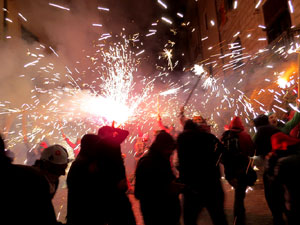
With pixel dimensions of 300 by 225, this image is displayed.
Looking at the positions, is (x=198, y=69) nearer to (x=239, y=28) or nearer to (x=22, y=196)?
(x=239, y=28)

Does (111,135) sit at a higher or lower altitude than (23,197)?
higher

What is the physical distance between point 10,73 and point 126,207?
9091mm

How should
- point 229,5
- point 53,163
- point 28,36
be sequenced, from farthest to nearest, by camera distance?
point 28,36, point 229,5, point 53,163

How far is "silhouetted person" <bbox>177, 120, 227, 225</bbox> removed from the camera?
2963 millimetres

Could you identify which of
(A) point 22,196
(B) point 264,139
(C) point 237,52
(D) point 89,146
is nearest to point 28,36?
(C) point 237,52

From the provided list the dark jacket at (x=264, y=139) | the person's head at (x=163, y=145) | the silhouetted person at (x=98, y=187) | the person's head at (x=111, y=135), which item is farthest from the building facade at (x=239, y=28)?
the silhouetted person at (x=98, y=187)

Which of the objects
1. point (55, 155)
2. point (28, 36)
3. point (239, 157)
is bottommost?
point (239, 157)

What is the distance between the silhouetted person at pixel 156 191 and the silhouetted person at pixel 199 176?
395 mm

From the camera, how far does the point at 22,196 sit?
148 cm

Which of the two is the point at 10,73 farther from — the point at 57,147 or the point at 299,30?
the point at 299,30

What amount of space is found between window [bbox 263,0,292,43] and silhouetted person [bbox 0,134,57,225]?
7538mm

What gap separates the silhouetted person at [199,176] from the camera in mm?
2963

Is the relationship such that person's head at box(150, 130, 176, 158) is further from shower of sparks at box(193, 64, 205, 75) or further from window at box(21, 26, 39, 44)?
shower of sparks at box(193, 64, 205, 75)

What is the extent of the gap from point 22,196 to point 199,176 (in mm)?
2070
